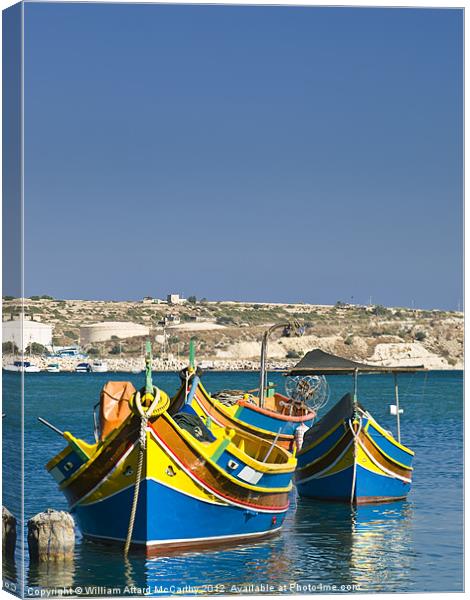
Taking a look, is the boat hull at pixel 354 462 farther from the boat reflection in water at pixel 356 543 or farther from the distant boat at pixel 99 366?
the distant boat at pixel 99 366

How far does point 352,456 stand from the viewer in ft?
102

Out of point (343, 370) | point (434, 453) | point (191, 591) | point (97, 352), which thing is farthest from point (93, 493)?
point (97, 352)

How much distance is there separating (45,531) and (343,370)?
10.6m

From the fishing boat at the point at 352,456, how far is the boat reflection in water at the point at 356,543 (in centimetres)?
27

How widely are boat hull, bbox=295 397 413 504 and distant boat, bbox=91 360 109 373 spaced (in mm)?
73890

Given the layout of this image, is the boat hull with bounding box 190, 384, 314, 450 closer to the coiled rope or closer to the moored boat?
the moored boat

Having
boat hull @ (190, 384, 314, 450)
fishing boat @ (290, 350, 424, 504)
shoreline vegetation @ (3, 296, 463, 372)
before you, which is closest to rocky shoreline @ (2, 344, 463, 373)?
shoreline vegetation @ (3, 296, 463, 372)

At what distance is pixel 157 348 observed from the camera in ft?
375

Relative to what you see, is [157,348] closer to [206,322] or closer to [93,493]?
[206,322]

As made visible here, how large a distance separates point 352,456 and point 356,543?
4.97 meters

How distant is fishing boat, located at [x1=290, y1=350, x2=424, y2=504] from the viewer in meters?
31.2

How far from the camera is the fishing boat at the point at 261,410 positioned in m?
30.0

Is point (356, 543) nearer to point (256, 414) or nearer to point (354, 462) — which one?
point (354, 462)

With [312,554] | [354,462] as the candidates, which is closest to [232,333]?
[354,462]
